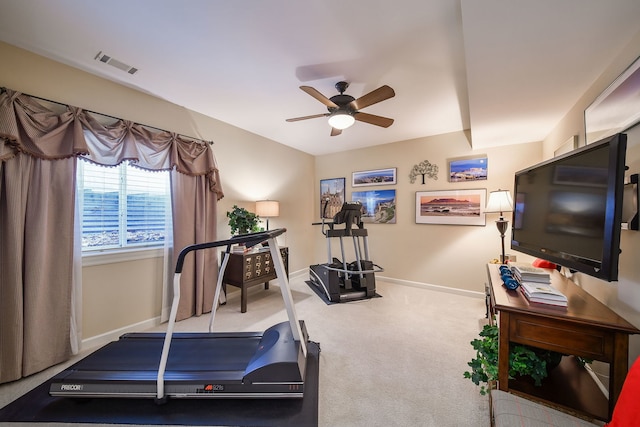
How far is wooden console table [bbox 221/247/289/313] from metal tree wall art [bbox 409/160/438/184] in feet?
8.83

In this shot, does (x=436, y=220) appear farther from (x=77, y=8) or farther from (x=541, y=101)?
(x=77, y=8)

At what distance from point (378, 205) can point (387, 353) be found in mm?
2666

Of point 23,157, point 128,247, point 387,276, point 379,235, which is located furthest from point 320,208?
point 23,157

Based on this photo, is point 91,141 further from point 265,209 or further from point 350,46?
point 350,46

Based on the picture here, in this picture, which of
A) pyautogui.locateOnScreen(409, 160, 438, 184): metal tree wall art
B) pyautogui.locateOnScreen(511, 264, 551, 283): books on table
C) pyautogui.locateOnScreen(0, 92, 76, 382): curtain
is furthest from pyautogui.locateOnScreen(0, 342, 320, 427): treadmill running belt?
pyautogui.locateOnScreen(409, 160, 438, 184): metal tree wall art

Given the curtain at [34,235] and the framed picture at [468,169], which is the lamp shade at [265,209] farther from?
the framed picture at [468,169]

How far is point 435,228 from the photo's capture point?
379 cm

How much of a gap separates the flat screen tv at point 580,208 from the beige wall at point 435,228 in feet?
5.97

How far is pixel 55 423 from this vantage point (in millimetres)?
1386

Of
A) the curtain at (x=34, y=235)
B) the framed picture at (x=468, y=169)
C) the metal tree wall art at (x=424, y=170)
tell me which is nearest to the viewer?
the curtain at (x=34, y=235)

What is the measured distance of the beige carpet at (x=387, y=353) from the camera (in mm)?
1521

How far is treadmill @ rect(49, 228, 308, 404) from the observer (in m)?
1.43

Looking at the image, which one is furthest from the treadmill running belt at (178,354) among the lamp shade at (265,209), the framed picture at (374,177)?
the framed picture at (374,177)

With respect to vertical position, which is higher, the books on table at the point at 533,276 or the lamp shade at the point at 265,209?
the lamp shade at the point at 265,209
